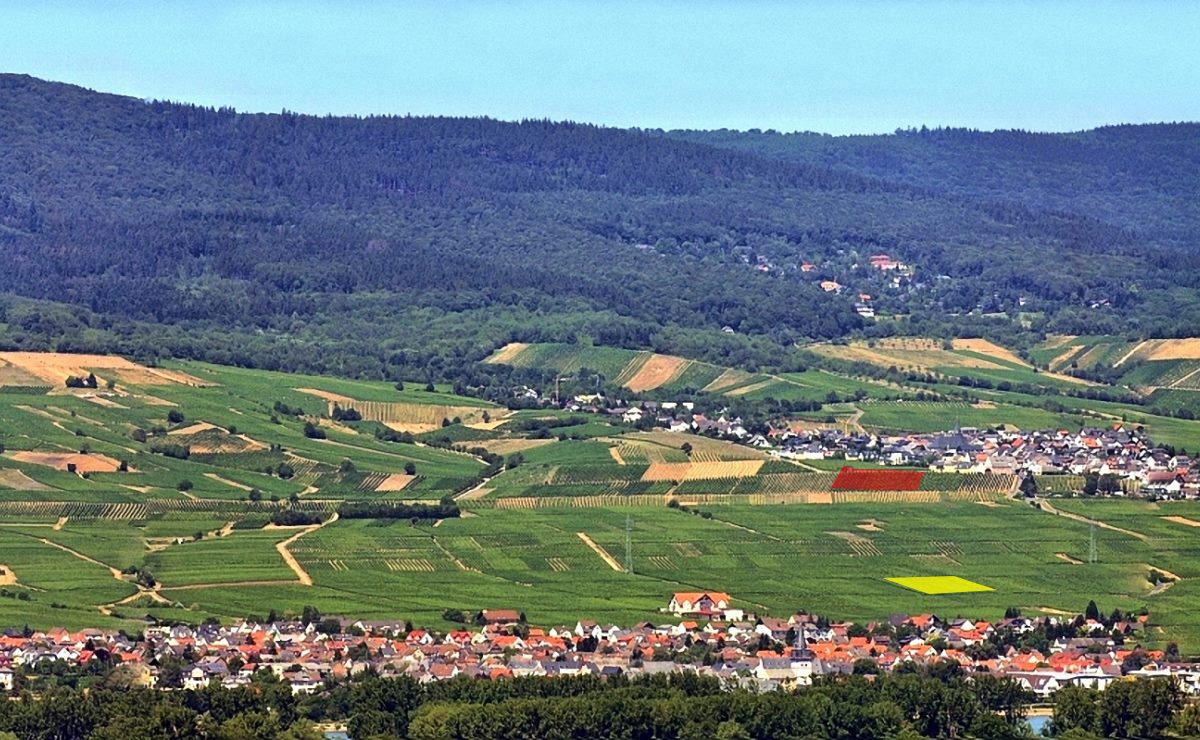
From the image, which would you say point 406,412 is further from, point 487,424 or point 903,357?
point 903,357

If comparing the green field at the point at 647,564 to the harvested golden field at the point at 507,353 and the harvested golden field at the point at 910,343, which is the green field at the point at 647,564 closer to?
the harvested golden field at the point at 507,353

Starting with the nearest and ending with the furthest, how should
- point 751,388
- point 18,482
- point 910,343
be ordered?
point 18,482 → point 751,388 → point 910,343

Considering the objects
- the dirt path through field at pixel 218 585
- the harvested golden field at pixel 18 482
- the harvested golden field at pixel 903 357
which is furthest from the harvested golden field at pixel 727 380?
the dirt path through field at pixel 218 585

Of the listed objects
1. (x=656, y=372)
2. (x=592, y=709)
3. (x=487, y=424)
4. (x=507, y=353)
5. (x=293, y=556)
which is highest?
(x=507, y=353)

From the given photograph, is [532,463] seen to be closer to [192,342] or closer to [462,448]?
[462,448]

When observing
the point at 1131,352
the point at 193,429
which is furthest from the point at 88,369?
the point at 1131,352

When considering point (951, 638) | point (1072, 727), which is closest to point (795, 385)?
point (951, 638)

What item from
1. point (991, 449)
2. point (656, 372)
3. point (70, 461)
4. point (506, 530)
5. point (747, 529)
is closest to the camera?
point (506, 530)
